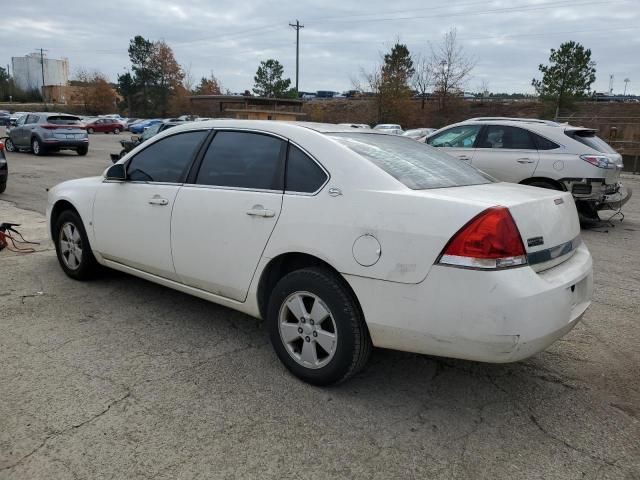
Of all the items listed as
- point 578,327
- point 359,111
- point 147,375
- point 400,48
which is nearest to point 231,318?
point 147,375

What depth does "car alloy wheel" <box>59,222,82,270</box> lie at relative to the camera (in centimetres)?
499

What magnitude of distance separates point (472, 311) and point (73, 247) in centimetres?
396

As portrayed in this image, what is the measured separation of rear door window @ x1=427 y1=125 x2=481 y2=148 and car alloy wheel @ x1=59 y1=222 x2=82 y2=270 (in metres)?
6.52

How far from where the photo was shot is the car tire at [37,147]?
2027 centimetres

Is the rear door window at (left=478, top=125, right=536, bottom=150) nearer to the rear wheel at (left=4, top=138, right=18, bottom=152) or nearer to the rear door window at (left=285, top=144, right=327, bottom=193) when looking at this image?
the rear door window at (left=285, top=144, right=327, bottom=193)

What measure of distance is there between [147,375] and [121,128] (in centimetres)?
4930

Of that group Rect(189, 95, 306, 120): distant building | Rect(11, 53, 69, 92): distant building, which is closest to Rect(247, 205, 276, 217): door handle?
Rect(189, 95, 306, 120): distant building

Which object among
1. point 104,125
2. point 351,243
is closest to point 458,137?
point 351,243

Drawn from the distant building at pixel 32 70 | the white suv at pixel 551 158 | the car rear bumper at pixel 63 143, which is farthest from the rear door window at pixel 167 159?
the distant building at pixel 32 70

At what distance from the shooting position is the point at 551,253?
116 inches

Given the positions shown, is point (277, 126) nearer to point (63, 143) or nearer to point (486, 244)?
point (486, 244)

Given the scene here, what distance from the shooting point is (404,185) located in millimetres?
2979

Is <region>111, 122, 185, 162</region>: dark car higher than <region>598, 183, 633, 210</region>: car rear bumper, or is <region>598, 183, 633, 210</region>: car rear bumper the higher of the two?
<region>111, 122, 185, 162</region>: dark car

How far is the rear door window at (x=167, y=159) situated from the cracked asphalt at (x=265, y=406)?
1124 millimetres
